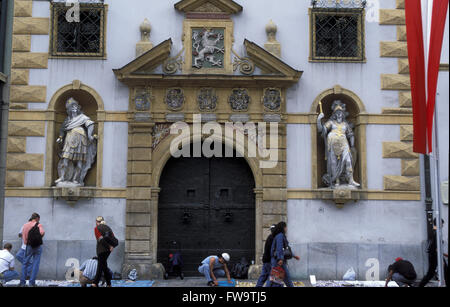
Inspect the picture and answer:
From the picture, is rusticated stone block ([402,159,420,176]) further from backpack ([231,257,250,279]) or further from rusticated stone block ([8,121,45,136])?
rusticated stone block ([8,121,45,136])

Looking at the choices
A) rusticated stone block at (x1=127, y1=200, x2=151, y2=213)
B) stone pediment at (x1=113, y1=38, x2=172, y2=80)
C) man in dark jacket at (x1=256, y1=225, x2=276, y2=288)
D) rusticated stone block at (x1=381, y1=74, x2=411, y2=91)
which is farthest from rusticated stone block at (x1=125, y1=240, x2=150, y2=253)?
rusticated stone block at (x1=381, y1=74, x2=411, y2=91)

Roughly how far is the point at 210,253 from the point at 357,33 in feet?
23.9

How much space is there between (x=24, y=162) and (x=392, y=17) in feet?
35.3

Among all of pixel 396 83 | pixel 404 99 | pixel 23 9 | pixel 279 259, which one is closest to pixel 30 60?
pixel 23 9

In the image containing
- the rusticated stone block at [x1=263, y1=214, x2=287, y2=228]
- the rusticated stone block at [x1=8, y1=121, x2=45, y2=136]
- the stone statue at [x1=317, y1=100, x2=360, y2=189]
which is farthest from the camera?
the rusticated stone block at [x1=8, y1=121, x2=45, y2=136]

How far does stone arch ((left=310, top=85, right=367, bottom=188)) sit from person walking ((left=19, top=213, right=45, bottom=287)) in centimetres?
705

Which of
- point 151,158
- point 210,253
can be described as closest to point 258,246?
point 210,253

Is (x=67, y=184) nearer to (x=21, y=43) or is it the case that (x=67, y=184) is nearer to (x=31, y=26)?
(x=21, y=43)

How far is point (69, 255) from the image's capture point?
1425cm

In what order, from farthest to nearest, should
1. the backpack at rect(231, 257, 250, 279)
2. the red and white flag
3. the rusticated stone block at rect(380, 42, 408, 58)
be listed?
the rusticated stone block at rect(380, 42, 408, 58), the backpack at rect(231, 257, 250, 279), the red and white flag

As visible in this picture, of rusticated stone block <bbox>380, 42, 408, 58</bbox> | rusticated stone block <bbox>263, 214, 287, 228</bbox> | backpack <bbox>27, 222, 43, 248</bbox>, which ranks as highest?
rusticated stone block <bbox>380, 42, 408, 58</bbox>

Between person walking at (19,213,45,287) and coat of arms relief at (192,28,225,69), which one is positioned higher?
coat of arms relief at (192,28,225,69)

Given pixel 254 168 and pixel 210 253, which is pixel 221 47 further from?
pixel 210 253

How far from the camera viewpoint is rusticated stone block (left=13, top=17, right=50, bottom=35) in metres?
14.9
